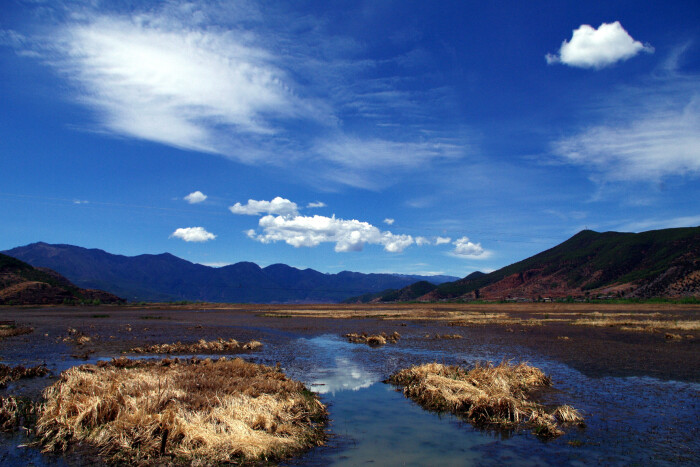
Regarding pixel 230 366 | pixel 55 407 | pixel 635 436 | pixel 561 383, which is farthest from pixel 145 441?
pixel 561 383

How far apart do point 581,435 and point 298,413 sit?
7.56 meters

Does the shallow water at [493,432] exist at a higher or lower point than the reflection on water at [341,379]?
higher

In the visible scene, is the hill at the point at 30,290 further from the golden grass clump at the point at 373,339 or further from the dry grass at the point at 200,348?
the golden grass clump at the point at 373,339

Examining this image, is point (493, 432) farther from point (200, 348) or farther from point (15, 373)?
point (200, 348)

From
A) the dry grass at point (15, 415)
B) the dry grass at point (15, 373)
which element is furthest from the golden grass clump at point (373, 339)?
the dry grass at point (15, 415)

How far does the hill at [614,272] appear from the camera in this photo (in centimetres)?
11169

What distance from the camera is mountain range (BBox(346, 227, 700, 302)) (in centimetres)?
11156

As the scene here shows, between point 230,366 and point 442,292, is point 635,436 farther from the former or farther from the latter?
point 442,292

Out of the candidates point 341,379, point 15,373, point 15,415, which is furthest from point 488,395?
point 15,373

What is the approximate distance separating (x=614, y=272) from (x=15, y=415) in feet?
566

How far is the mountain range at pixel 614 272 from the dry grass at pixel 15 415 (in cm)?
12529

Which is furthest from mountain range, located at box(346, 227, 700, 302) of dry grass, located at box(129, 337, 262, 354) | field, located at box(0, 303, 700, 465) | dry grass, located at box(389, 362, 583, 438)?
dry grass, located at box(129, 337, 262, 354)

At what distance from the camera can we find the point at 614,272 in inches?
5787

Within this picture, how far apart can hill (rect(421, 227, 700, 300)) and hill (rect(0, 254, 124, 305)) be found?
14475cm
